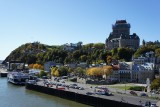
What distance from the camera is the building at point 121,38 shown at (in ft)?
429

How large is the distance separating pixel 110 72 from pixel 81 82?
24.0 ft

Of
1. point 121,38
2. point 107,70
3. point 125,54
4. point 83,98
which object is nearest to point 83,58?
point 121,38

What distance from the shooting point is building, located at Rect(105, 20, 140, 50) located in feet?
429

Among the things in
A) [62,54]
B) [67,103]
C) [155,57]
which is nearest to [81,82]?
[155,57]

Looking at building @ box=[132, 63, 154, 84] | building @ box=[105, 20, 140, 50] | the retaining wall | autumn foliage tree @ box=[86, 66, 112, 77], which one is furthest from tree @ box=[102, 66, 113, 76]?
building @ box=[105, 20, 140, 50]

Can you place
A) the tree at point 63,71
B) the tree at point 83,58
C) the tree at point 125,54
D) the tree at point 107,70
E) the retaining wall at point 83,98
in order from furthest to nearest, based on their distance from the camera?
the tree at point 83,58 < the tree at point 125,54 < the tree at point 63,71 < the tree at point 107,70 < the retaining wall at point 83,98

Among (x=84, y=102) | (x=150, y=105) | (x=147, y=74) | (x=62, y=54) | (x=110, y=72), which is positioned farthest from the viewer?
(x=62, y=54)

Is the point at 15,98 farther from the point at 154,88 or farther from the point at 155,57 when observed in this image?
the point at 155,57

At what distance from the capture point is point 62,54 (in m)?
136

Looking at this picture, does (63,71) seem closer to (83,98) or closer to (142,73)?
(142,73)

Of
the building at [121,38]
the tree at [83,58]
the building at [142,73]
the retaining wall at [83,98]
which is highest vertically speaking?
the building at [121,38]

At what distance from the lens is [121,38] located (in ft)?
430

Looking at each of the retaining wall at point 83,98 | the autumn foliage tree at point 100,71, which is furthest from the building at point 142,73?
the retaining wall at point 83,98

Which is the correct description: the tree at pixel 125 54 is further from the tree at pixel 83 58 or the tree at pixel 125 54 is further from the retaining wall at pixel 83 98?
the retaining wall at pixel 83 98
